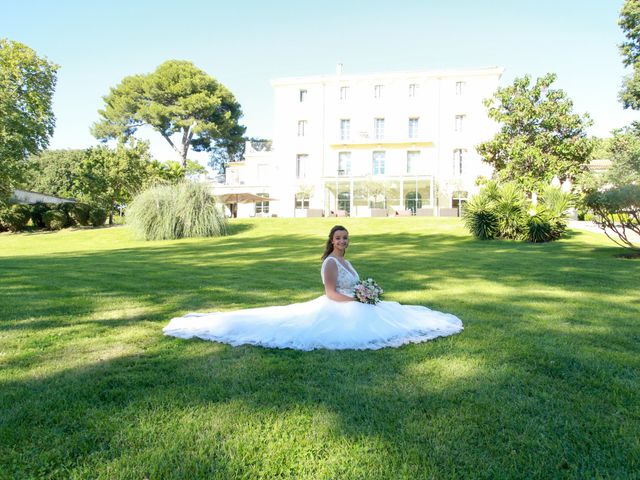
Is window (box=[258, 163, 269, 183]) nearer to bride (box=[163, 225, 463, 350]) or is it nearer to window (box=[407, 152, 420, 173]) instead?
window (box=[407, 152, 420, 173])

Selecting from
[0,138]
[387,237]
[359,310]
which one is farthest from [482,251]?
[0,138]

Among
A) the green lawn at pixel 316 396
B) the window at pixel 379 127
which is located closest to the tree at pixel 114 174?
the window at pixel 379 127

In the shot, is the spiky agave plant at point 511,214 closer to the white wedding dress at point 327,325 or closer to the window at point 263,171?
the white wedding dress at point 327,325

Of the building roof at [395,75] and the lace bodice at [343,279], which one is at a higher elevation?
the building roof at [395,75]

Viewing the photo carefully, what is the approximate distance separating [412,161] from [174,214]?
2384 centimetres

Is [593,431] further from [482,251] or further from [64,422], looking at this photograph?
[482,251]

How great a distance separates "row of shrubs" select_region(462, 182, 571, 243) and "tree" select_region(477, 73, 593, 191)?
6.71 meters

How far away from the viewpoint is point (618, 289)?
23.2ft

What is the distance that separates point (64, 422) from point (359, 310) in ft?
8.73

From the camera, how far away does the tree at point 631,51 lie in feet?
82.9

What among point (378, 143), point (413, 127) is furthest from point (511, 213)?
point (413, 127)

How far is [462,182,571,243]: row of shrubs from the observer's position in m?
16.4

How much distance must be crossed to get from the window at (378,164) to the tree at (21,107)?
2340 centimetres

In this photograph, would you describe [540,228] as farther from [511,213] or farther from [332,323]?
[332,323]
